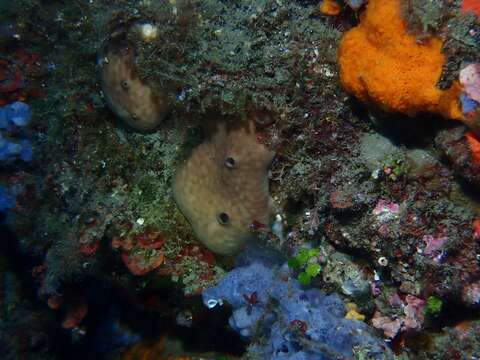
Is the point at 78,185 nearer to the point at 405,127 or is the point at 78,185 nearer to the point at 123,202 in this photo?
the point at 123,202

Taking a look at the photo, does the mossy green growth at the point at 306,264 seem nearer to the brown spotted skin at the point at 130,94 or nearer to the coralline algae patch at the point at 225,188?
the coralline algae patch at the point at 225,188

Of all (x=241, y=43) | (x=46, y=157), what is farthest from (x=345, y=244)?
(x=46, y=157)

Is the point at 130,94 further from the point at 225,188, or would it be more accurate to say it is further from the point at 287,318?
the point at 287,318

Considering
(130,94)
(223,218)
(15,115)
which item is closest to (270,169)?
(223,218)

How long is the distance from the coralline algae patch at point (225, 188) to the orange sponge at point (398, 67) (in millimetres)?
1143

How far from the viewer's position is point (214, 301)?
13.6ft

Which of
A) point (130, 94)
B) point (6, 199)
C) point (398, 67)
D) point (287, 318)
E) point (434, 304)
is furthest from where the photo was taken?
Answer: point (6, 199)

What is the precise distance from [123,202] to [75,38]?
7.23 feet

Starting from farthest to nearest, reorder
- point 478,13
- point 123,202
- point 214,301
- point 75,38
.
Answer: point 75,38 → point 123,202 → point 214,301 → point 478,13

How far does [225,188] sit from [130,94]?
4.96ft

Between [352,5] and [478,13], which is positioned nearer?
[478,13]

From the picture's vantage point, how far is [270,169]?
3875mm

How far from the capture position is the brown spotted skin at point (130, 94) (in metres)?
4.26

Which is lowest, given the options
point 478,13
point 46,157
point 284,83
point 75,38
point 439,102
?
point 46,157
